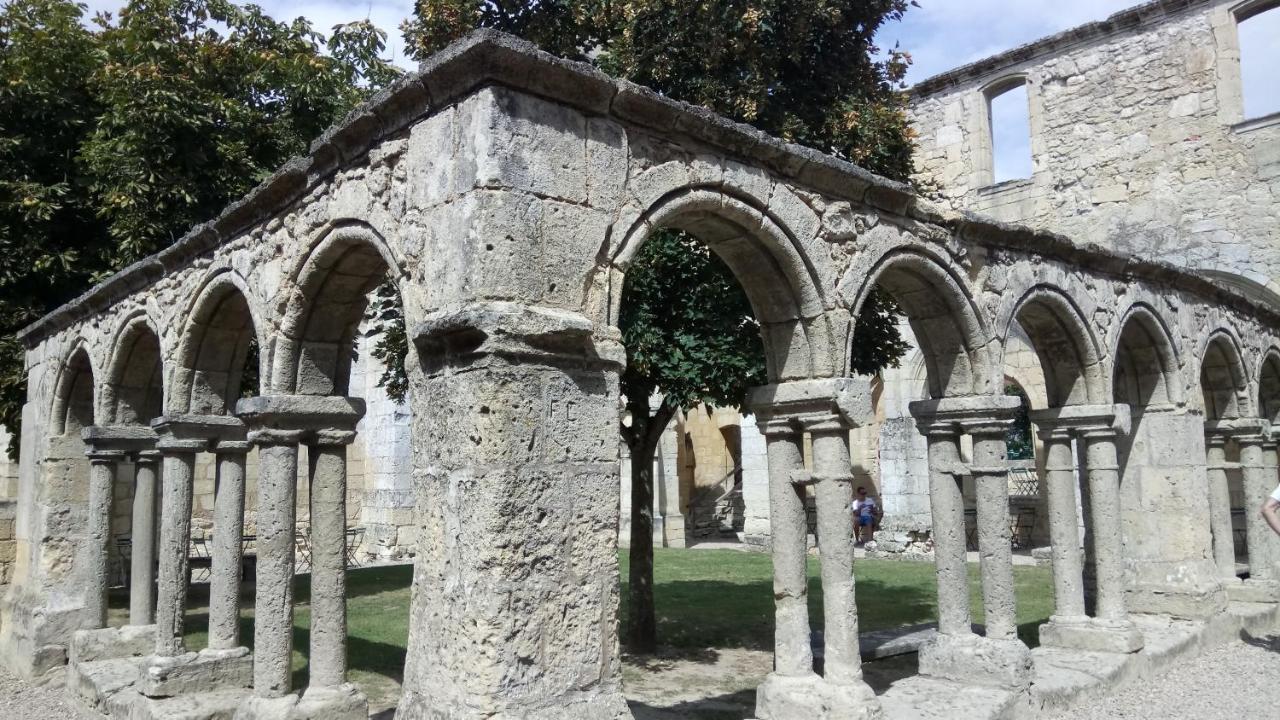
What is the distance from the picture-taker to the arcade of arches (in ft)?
12.3

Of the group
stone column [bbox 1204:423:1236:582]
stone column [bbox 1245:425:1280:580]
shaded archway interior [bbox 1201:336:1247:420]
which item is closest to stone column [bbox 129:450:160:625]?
stone column [bbox 1204:423:1236:582]

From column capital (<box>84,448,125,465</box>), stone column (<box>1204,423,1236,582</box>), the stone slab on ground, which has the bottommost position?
the stone slab on ground

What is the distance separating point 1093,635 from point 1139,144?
9.91 meters

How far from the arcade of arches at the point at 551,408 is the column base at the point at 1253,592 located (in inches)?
1.6

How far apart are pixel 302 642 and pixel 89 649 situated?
1.76 m

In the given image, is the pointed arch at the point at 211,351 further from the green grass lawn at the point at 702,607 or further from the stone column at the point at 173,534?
the green grass lawn at the point at 702,607

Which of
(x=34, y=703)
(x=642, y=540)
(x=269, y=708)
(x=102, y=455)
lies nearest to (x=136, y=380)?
(x=102, y=455)

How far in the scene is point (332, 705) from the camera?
511cm

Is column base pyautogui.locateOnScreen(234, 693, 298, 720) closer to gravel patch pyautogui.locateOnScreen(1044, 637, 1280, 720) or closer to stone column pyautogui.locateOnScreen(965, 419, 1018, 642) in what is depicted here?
stone column pyautogui.locateOnScreen(965, 419, 1018, 642)

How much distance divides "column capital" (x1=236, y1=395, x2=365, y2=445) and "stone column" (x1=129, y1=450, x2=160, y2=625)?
8.33 ft

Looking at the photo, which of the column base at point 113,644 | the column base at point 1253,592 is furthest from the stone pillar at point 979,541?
the column base at point 113,644

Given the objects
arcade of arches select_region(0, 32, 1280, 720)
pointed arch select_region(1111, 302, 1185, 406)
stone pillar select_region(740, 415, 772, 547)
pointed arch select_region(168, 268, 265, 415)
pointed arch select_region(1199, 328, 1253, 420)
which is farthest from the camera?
stone pillar select_region(740, 415, 772, 547)

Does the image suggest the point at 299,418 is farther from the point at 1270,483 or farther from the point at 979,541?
the point at 1270,483

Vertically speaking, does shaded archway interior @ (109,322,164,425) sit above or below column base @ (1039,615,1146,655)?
above
